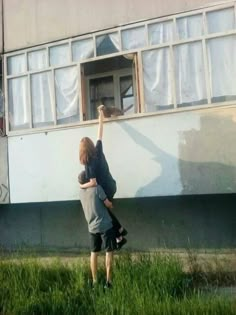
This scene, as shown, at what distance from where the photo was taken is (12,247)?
10.1 meters

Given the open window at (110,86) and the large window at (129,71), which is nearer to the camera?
the large window at (129,71)

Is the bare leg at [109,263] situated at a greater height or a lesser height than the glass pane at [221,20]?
lesser

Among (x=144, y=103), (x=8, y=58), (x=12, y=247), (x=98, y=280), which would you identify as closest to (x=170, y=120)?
(x=144, y=103)

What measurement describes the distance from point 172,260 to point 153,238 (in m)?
2.48

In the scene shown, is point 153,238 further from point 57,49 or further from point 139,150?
point 57,49

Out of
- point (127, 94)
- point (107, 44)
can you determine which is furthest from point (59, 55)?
point (127, 94)

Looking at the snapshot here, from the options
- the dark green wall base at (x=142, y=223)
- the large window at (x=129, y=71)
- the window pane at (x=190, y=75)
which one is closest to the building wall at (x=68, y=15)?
the large window at (x=129, y=71)

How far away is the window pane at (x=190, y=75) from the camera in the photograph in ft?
25.4

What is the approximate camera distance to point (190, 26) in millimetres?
7828

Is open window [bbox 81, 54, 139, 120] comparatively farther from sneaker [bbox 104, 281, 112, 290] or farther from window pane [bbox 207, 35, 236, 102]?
sneaker [bbox 104, 281, 112, 290]

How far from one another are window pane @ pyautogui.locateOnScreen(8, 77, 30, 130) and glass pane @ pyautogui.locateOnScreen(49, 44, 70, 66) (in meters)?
0.68

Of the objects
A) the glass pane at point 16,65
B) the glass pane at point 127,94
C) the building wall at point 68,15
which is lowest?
the glass pane at point 127,94

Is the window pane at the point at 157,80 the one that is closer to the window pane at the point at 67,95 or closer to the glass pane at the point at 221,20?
the glass pane at the point at 221,20

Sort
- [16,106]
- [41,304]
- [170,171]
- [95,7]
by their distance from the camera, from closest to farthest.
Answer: [41,304], [170,171], [95,7], [16,106]
